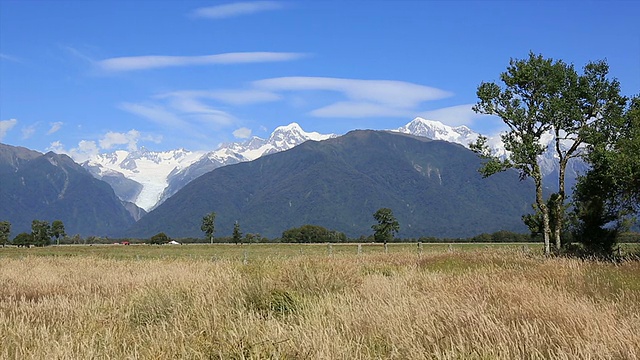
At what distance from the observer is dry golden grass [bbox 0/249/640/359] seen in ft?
20.9

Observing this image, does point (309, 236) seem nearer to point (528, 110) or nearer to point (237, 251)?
point (237, 251)

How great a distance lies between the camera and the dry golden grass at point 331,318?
20.9ft

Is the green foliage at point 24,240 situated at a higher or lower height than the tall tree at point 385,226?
lower

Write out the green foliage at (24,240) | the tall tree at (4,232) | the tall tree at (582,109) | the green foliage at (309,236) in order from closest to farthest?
the tall tree at (582,109) → the green foliage at (24,240) → the tall tree at (4,232) → the green foliage at (309,236)

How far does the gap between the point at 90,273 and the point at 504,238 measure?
13644 centimetres

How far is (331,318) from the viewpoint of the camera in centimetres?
812

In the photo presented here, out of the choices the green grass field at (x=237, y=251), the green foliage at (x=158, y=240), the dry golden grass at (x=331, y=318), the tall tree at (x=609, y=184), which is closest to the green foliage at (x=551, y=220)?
the tall tree at (x=609, y=184)

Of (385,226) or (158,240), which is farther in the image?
(158,240)

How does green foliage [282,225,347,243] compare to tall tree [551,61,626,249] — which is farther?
green foliage [282,225,347,243]

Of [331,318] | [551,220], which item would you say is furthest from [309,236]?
[331,318]

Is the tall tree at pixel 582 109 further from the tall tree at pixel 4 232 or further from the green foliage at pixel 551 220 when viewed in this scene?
the tall tree at pixel 4 232

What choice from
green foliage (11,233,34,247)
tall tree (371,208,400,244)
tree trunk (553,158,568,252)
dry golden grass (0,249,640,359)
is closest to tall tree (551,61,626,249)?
tree trunk (553,158,568,252)

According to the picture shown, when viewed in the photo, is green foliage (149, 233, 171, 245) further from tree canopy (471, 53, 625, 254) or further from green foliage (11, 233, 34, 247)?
tree canopy (471, 53, 625, 254)

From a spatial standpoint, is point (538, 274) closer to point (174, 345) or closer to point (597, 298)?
point (597, 298)
